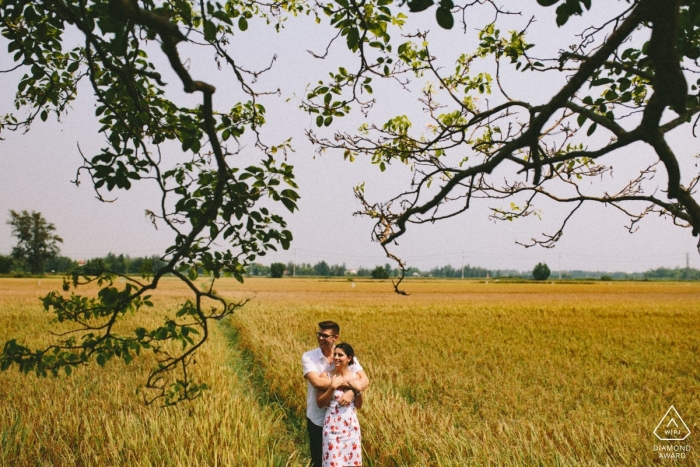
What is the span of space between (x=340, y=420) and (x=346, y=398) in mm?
180

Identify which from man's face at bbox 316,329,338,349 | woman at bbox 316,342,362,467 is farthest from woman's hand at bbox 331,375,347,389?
man's face at bbox 316,329,338,349

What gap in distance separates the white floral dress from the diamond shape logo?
3.48 meters

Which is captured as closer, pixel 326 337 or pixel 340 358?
pixel 340 358

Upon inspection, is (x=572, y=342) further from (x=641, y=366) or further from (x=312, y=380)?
(x=312, y=380)

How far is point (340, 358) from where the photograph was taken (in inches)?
138

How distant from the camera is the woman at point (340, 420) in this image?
3.35 m

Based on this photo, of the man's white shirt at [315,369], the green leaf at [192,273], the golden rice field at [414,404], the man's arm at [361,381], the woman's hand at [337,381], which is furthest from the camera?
the golden rice field at [414,404]

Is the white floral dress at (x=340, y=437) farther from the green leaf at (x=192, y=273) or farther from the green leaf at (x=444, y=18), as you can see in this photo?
the green leaf at (x=444, y=18)

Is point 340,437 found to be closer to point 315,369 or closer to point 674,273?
point 315,369

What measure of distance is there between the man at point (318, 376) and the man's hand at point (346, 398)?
11cm

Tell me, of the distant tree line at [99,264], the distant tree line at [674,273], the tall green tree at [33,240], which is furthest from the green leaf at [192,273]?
the distant tree line at [674,273]

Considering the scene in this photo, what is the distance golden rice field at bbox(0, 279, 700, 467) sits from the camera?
4031 millimetres

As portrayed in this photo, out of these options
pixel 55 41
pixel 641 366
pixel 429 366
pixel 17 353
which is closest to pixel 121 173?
pixel 17 353

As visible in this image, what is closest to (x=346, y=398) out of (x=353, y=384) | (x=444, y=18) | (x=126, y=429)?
(x=353, y=384)
